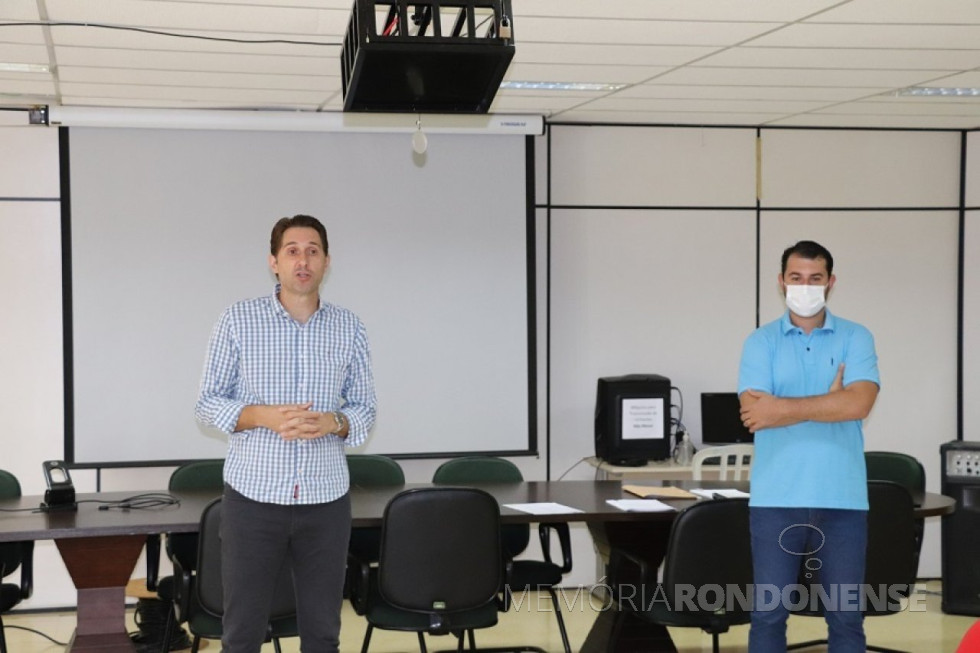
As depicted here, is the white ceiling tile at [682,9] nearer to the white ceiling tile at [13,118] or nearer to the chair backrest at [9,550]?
the chair backrest at [9,550]

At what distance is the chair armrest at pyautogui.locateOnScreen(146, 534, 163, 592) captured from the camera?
4.61 metres

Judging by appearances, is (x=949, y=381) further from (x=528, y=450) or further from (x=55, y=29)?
(x=55, y=29)

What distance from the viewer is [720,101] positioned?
6.27 meters

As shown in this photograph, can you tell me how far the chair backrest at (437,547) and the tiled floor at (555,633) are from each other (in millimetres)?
1291

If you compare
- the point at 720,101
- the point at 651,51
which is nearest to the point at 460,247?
the point at 720,101

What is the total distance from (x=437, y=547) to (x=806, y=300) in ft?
5.30

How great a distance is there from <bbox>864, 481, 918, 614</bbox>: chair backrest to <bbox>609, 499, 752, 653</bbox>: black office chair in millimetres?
509

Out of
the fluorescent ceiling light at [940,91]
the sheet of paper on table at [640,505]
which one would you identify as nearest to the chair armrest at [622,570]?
the sheet of paper on table at [640,505]

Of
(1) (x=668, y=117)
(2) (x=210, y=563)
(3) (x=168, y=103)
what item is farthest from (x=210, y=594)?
(1) (x=668, y=117)

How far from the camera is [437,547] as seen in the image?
429cm

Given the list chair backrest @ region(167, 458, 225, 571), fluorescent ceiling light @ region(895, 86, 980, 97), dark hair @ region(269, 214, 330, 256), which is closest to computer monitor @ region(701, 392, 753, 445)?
fluorescent ceiling light @ region(895, 86, 980, 97)

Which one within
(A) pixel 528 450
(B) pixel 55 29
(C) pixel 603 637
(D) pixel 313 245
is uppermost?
(B) pixel 55 29

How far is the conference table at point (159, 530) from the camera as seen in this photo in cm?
426

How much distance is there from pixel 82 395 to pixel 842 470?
436 cm
